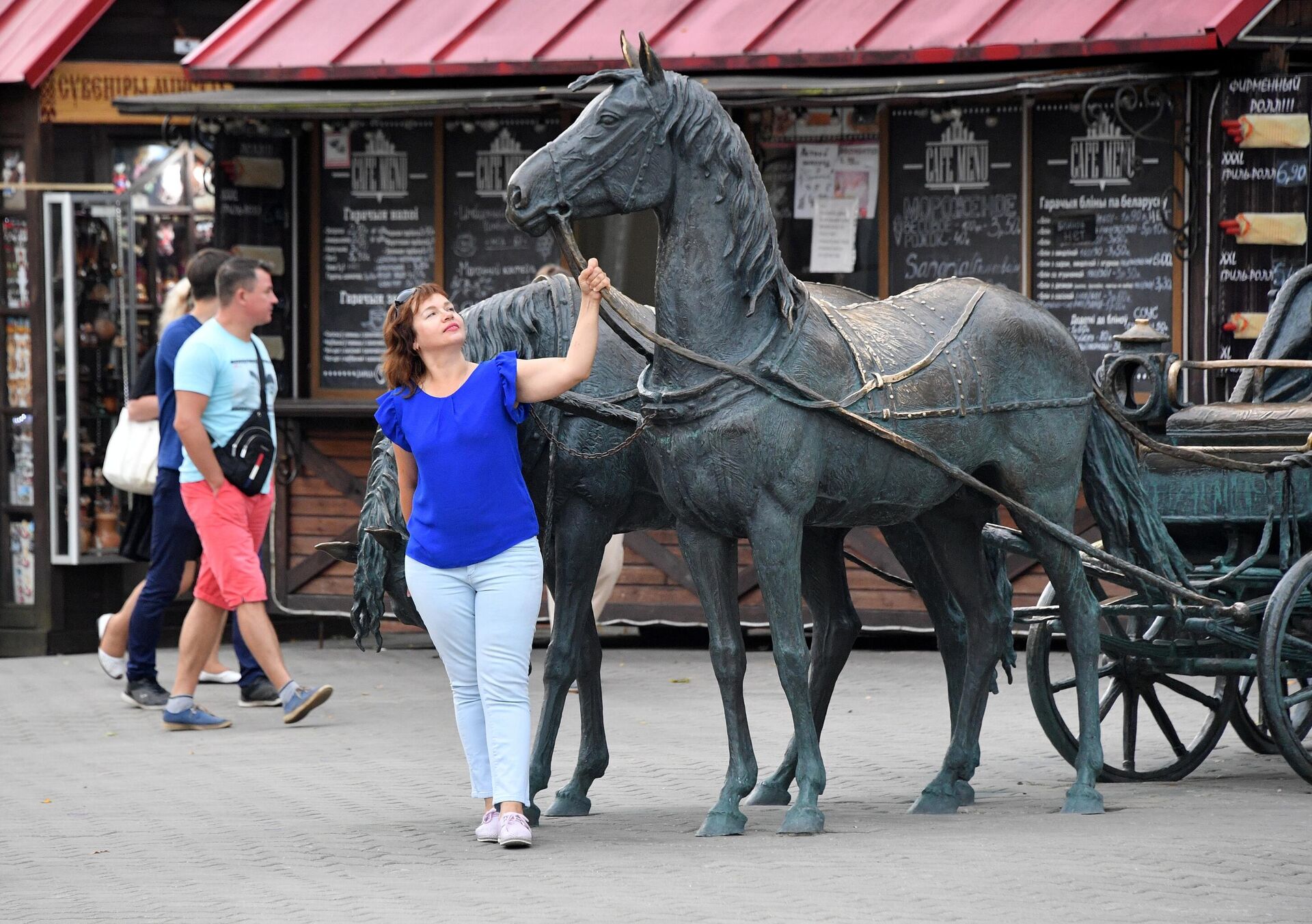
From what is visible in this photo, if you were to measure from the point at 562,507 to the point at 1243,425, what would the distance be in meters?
2.59

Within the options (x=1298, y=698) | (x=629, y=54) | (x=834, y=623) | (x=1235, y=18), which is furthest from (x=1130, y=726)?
(x=1235, y=18)

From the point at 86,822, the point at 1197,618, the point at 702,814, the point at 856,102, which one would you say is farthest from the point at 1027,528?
the point at 856,102

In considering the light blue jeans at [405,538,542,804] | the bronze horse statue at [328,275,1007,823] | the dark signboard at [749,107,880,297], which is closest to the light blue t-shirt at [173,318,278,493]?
the bronze horse statue at [328,275,1007,823]

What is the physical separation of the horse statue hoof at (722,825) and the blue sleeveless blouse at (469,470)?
1.05 meters

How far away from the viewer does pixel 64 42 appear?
13078 millimetres

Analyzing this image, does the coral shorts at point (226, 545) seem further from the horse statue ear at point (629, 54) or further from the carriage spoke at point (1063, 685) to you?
the horse statue ear at point (629, 54)

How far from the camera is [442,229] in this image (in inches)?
506

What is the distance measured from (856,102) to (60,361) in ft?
17.3

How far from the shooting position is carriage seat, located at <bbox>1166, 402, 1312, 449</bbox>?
754 cm

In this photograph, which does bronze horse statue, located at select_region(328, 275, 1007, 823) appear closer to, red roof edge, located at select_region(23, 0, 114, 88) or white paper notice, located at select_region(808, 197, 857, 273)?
white paper notice, located at select_region(808, 197, 857, 273)

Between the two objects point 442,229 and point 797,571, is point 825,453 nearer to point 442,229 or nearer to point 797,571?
point 797,571

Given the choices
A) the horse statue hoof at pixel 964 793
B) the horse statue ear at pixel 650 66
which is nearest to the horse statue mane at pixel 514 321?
the horse statue ear at pixel 650 66

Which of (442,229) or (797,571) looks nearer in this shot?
(797,571)

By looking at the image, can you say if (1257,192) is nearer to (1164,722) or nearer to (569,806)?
(1164,722)
